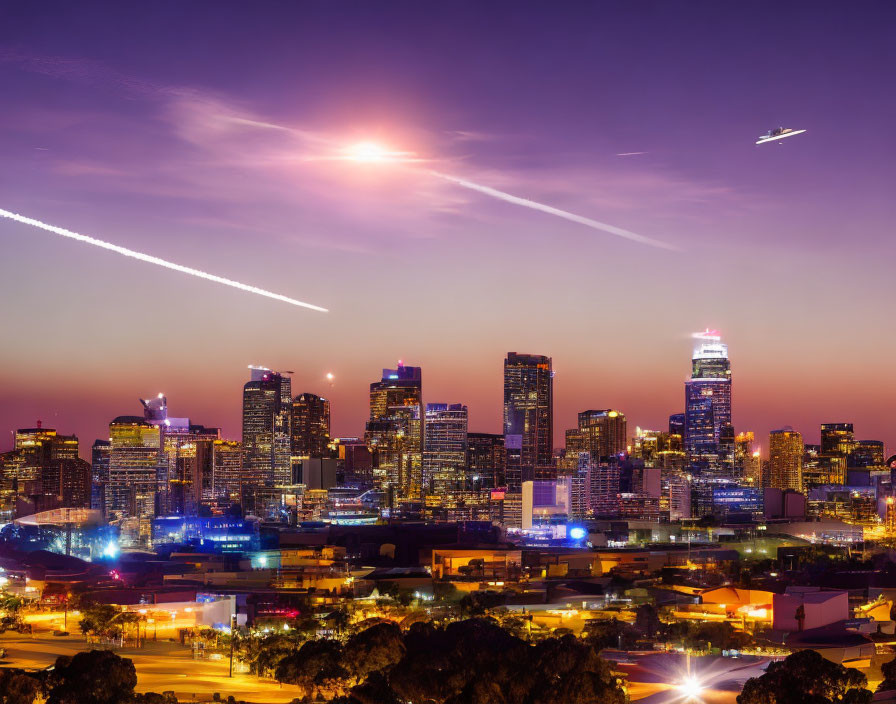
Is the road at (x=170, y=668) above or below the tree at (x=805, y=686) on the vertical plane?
below

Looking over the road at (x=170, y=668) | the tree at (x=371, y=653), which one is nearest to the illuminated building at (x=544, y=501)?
the road at (x=170, y=668)

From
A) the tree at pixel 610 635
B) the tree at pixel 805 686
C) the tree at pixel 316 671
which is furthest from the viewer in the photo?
the tree at pixel 610 635

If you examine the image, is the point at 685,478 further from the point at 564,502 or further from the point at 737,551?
the point at 737,551

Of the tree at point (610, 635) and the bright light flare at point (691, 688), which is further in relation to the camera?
the tree at point (610, 635)

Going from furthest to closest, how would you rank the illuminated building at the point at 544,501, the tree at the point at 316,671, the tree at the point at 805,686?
the illuminated building at the point at 544,501 < the tree at the point at 316,671 < the tree at the point at 805,686

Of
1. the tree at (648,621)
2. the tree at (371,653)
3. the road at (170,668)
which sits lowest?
the road at (170,668)

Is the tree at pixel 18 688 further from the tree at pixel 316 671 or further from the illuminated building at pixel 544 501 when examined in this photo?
the illuminated building at pixel 544 501
